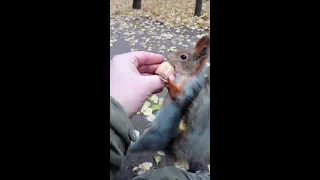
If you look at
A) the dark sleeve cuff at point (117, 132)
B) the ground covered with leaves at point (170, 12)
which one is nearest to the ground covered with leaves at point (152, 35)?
the ground covered with leaves at point (170, 12)

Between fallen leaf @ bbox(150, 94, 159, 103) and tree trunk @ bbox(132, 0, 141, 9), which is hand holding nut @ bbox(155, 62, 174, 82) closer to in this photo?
fallen leaf @ bbox(150, 94, 159, 103)

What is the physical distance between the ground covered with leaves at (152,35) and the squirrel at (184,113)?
2 centimetres

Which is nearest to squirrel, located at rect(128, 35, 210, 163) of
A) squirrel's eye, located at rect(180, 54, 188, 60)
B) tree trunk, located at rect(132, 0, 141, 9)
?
squirrel's eye, located at rect(180, 54, 188, 60)

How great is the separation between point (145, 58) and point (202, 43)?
5.6 inches

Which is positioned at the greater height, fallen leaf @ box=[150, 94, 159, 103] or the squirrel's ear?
the squirrel's ear

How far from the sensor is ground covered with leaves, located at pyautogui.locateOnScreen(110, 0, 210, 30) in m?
0.66

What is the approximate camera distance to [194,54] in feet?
2.33

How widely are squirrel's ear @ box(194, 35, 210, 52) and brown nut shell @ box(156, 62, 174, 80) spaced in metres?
0.08

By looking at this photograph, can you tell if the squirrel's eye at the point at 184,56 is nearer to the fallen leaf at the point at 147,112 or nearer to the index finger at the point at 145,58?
the index finger at the point at 145,58

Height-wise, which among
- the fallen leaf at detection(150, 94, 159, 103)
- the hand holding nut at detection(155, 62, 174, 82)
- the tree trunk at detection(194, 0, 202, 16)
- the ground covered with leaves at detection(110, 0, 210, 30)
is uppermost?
the tree trunk at detection(194, 0, 202, 16)

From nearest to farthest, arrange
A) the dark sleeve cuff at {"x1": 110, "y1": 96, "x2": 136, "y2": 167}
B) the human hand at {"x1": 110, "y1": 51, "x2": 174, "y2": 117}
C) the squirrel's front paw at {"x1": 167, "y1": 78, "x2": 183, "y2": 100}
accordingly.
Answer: the dark sleeve cuff at {"x1": 110, "y1": 96, "x2": 136, "y2": 167} < the human hand at {"x1": 110, "y1": 51, "x2": 174, "y2": 117} < the squirrel's front paw at {"x1": 167, "y1": 78, "x2": 183, "y2": 100}
